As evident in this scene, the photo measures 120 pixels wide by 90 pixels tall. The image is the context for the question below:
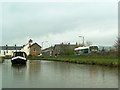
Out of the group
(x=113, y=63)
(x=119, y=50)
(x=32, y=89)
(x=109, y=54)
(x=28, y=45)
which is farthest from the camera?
(x=28, y=45)

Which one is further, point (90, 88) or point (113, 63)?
point (113, 63)

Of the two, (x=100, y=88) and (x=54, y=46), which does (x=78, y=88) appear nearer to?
(x=100, y=88)

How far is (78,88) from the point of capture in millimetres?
14859

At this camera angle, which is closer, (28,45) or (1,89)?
(1,89)

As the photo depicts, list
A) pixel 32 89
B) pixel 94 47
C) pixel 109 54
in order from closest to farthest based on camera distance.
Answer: pixel 32 89, pixel 109 54, pixel 94 47

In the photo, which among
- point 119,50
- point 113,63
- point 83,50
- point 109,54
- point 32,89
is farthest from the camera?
point 83,50

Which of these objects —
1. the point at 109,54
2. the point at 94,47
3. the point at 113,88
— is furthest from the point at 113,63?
the point at 94,47

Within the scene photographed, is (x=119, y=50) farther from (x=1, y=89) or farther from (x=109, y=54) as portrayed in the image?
(x=1, y=89)

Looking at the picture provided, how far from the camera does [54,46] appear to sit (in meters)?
147

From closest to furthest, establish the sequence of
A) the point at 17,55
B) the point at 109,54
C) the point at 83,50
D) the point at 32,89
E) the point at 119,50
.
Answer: the point at 32,89 < the point at 119,50 < the point at 109,54 < the point at 17,55 < the point at 83,50

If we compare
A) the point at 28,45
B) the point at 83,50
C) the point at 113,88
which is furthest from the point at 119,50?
the point at 28,45

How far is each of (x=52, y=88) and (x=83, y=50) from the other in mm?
68018

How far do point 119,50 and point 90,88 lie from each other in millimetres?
30537

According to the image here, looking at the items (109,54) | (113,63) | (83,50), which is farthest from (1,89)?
(83,50)
